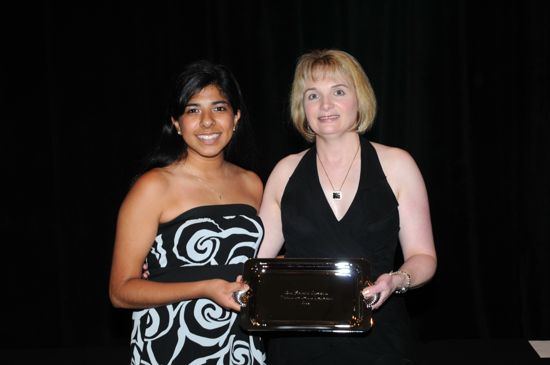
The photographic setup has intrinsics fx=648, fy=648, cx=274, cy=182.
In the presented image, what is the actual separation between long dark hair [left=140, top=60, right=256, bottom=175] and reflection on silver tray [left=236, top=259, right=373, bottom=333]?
608mm

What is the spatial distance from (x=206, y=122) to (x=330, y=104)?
44 cm

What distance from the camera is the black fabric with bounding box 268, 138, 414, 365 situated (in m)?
2.07

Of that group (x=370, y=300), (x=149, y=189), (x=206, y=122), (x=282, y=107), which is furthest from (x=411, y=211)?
(x=282, y=107)

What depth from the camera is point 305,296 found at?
1991mm

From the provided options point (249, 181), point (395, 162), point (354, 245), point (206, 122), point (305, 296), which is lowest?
point (305, 296)

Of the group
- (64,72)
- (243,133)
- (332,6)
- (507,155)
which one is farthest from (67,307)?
(507,155)

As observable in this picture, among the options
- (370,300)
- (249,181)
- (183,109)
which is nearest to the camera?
(370,300)

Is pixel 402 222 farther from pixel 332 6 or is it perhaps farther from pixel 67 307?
pixel 67 307

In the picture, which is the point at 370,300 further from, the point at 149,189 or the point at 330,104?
the point at 149,189

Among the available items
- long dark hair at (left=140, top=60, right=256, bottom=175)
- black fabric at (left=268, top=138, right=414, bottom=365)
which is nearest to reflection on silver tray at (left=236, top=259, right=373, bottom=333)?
black fabric at (left=268, top=138, right=414, bottom=365)

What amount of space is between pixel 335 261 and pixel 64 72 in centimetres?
266

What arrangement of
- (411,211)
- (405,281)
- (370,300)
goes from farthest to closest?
1. (411,211)
2. (405,281)
3. (370,300)

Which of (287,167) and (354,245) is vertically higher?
(287,167)

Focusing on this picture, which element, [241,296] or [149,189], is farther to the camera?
[149,189]
